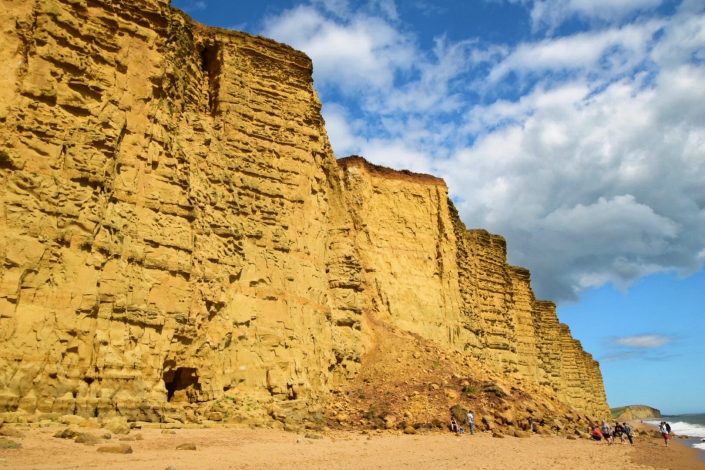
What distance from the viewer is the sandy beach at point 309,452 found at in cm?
754

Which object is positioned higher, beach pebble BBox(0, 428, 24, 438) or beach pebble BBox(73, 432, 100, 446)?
beach pebble BBox(0, 428, 24, 438)

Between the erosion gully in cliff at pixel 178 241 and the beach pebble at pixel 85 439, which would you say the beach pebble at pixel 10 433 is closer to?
the beach pebble at pixel 85 439

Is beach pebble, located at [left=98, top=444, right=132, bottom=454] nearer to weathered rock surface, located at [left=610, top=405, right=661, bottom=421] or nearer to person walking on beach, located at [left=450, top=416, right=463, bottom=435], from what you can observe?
person walking on beach, located at [left=450, top=416, right=463, bottom=435]

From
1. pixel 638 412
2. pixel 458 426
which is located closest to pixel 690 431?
pixel 458 426

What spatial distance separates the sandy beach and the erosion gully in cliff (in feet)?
5.04

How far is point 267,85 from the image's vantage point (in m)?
19.3

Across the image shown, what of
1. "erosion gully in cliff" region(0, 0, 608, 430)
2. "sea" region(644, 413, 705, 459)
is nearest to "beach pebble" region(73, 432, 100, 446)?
"erosion gully in cliff" region(0, 0, 608, 430)

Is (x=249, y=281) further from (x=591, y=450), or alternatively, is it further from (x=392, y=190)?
(x=392, y=190)

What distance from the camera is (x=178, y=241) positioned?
1305 centimetres

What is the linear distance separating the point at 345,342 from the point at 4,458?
14.5 m

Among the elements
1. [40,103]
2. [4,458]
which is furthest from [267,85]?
Answer: [4,458]

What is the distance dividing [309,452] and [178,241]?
6066 millimetres

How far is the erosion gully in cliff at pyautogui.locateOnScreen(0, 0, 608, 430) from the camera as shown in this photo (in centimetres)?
1033

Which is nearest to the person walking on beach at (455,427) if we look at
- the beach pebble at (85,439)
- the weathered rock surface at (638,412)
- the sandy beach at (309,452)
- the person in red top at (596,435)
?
the sandy beach at (309,452)
